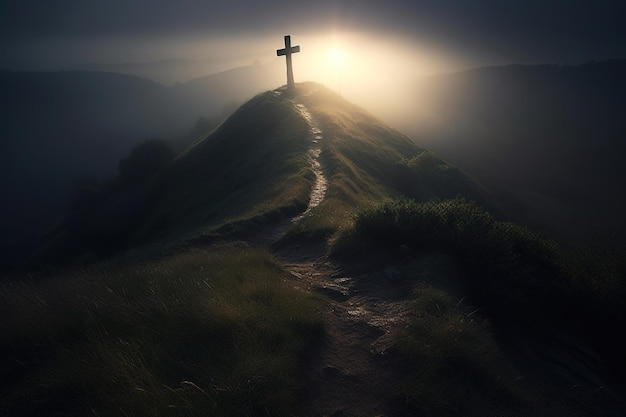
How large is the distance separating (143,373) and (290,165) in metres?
21.3

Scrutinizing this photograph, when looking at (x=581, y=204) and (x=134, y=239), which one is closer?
(x=134, y=239)

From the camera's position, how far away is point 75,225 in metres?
47.5

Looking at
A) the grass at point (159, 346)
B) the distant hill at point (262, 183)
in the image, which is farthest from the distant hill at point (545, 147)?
the grass at point (159, 346)

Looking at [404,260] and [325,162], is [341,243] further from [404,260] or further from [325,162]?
[325,162]

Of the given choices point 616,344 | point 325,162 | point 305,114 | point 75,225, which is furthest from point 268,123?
point 616,344

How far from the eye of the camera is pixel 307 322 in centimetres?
703

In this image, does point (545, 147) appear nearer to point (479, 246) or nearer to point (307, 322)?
point (479, 246)

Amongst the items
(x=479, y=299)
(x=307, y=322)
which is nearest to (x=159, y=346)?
(x=307, y=322)

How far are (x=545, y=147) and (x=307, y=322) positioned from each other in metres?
148

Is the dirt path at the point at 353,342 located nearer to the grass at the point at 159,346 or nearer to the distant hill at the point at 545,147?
the grass at the point at 159,346

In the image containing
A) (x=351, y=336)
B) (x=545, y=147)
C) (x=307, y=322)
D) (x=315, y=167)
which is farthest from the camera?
(x=545, y=147)

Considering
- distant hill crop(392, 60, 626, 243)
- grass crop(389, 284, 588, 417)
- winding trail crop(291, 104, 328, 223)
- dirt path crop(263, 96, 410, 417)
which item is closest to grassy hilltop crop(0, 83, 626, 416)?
grass crop(389, 284, 588, 417)

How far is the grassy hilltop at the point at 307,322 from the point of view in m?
5.10

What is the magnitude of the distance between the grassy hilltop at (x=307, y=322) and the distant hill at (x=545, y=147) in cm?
1231
